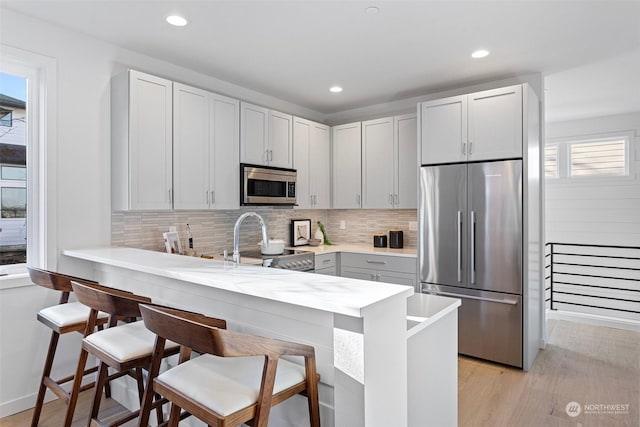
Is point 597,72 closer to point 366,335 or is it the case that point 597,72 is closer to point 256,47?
point 256,47

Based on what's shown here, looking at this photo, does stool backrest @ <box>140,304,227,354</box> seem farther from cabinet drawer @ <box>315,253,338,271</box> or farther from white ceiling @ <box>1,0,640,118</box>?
cabinet drawer @ <box>315,253,338,271</box>

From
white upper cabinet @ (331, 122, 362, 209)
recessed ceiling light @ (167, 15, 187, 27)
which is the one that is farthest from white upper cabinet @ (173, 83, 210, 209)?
white upper cabinet @ (331, 122, 362, 209)

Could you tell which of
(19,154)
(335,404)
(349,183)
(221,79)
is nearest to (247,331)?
(335,404)

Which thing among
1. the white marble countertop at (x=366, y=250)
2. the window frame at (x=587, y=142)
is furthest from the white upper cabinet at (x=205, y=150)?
the window frame at (x=587, y=142)

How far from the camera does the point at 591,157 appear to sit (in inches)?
201

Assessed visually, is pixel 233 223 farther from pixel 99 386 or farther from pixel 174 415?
pixel 174 415

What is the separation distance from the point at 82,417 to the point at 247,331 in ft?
5.06

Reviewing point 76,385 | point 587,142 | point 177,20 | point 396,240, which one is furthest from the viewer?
point 587,142

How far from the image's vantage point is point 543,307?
364 centimetres

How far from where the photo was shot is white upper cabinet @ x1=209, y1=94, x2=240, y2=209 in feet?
10.9

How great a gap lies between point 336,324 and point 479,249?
2385 millimetres

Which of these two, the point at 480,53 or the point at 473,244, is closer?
the point at 480,53

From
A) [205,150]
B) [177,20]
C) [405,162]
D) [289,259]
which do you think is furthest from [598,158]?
[177,20]

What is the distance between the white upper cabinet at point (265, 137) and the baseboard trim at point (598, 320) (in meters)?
3.68
